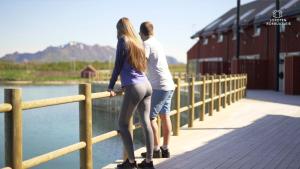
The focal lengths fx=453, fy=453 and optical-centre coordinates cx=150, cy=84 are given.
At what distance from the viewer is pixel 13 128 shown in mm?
4125

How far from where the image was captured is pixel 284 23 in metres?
25.8

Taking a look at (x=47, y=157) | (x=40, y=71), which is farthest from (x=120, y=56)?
(x=40, y=71)

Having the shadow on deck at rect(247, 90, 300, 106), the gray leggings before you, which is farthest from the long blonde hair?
the shadow on deck at rect(247, 90, 300, 106)

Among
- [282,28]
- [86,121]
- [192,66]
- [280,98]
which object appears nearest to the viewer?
[86,121]

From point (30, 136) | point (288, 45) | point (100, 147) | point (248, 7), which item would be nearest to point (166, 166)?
point (100, 147)

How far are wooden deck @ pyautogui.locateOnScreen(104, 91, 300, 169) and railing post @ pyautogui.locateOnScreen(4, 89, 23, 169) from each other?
2.02m

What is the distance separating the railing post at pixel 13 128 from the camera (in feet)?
13.5

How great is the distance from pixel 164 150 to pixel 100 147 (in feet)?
45.0

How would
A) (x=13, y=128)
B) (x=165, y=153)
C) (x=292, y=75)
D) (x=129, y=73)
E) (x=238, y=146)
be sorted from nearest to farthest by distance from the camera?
(x=13, y=128)
(x=129, y=73)
(x=165, y=153)
(x=238, y=146)
(x=292, y=75)

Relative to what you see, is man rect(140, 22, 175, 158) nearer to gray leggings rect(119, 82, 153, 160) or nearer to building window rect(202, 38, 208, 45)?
gray leggings rect(119, 82, 153, 160)

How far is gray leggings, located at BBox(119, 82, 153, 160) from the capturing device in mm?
5008

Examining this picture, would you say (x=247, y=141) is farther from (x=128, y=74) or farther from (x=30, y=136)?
(x=30, y=136)

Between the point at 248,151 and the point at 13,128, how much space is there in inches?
161

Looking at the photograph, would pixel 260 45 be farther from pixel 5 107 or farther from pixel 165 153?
pixel 5 107
